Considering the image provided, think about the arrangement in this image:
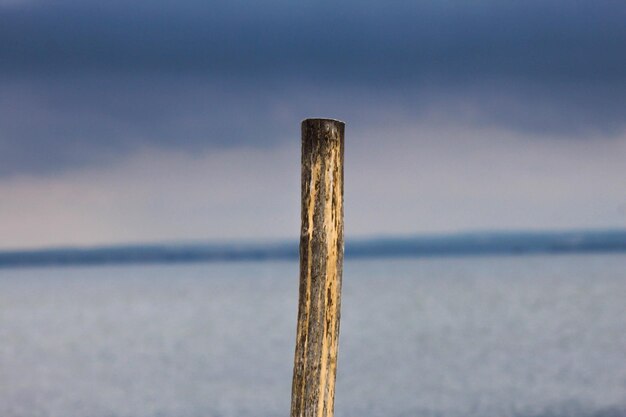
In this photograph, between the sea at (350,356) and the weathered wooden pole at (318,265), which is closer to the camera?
the weathered wooden pole at (318,265)

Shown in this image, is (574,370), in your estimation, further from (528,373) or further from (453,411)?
(453,411)

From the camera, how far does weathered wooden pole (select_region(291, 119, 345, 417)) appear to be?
669 cm

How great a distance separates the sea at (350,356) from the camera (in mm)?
17688

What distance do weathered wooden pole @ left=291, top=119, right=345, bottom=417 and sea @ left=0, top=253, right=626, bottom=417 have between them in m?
10.1

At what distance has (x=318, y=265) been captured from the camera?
6719 mm

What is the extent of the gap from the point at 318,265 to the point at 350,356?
16677mm

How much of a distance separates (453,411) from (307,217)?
426 inches

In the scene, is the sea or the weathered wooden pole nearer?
the weathered wooden pole

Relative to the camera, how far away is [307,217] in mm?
6758

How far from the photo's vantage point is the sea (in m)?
17.7

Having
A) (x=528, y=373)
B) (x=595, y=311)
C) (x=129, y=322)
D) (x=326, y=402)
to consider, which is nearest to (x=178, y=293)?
A: (x=129, y=322)

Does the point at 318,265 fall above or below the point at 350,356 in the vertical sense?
above

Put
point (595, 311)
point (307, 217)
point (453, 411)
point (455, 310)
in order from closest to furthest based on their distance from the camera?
point (307, 217) < point (453, 411) < point (595, 311) < point (455, 310)

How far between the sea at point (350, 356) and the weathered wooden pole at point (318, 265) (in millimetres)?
10140
